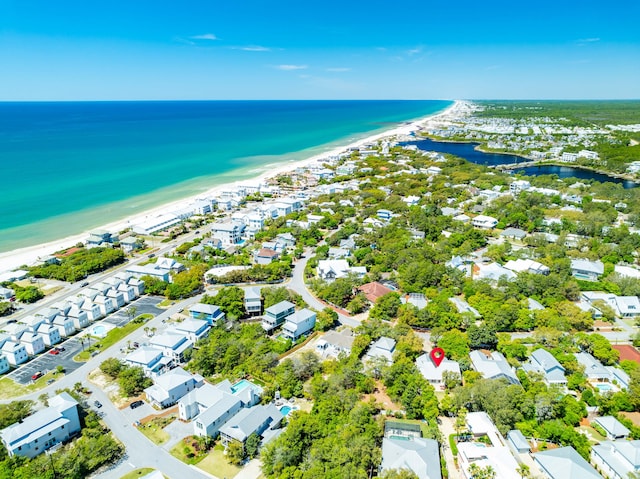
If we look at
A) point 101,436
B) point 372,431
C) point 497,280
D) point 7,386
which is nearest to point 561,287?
point 497,280

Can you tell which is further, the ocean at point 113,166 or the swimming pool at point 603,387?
the ocean at point 113,166

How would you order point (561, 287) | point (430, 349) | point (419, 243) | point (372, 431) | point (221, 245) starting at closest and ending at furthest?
point (372, 431)
point (430, 349)
point (561, 287)
point (419, 243)
point (221, 245)

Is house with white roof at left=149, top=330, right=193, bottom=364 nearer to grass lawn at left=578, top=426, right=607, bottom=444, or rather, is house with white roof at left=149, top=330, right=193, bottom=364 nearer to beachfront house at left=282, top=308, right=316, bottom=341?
beachfront house at left=282, top=308, right=316, bottom=341

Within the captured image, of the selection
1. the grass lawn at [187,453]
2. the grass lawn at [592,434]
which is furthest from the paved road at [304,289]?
the grass lawn at [592,434]

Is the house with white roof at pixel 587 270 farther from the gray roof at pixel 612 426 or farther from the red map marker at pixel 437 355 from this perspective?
the gray roof at pixel 612 426

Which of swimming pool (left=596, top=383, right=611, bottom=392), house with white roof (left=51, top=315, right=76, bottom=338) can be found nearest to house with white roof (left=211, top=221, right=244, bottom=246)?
house with white roof (left=51, top=315, right=76, bottom=338)

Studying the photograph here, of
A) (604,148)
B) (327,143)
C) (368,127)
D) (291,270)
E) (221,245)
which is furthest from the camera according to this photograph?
(368,127)

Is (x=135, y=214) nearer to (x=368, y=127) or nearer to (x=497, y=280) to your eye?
(x=497, y=280)
